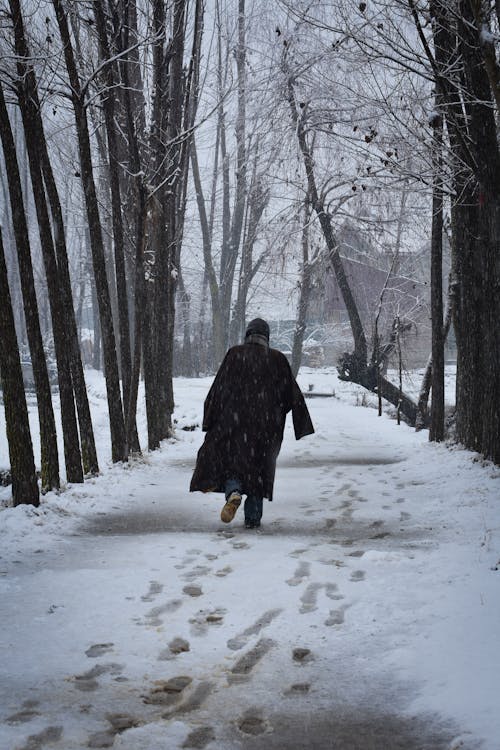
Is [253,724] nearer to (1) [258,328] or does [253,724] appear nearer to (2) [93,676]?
(2) [93,676]

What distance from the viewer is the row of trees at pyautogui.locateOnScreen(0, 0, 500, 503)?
759 centimetres

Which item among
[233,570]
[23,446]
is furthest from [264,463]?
[23,446]

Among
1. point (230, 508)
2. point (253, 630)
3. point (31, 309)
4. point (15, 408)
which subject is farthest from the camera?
point (31, 309)

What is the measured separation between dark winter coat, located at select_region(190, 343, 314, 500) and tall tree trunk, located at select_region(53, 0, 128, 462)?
3.36 metres

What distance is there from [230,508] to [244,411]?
940mm

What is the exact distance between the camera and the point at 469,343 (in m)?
10.5

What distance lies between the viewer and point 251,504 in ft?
21.2

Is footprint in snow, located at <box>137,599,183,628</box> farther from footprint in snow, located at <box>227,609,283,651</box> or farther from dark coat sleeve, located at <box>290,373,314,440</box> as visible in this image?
dark coat sleeve, located at <box>290,373,314,440</box>

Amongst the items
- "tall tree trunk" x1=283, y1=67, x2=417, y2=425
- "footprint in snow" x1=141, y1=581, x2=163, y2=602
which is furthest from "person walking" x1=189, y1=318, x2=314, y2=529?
"tall tree trunk" x1=283, y1=67, x2=417, y2=425

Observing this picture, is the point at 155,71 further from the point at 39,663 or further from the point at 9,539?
the point at 39,663

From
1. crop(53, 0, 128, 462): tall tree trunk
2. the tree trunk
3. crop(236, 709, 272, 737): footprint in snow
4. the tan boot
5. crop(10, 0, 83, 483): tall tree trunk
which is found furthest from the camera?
the tree trunk

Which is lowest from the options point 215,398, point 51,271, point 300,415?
point 300,415

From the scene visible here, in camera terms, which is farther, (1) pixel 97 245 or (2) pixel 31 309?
(1) pixel 97 245

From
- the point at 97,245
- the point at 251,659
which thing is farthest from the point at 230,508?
the point at 97,245
